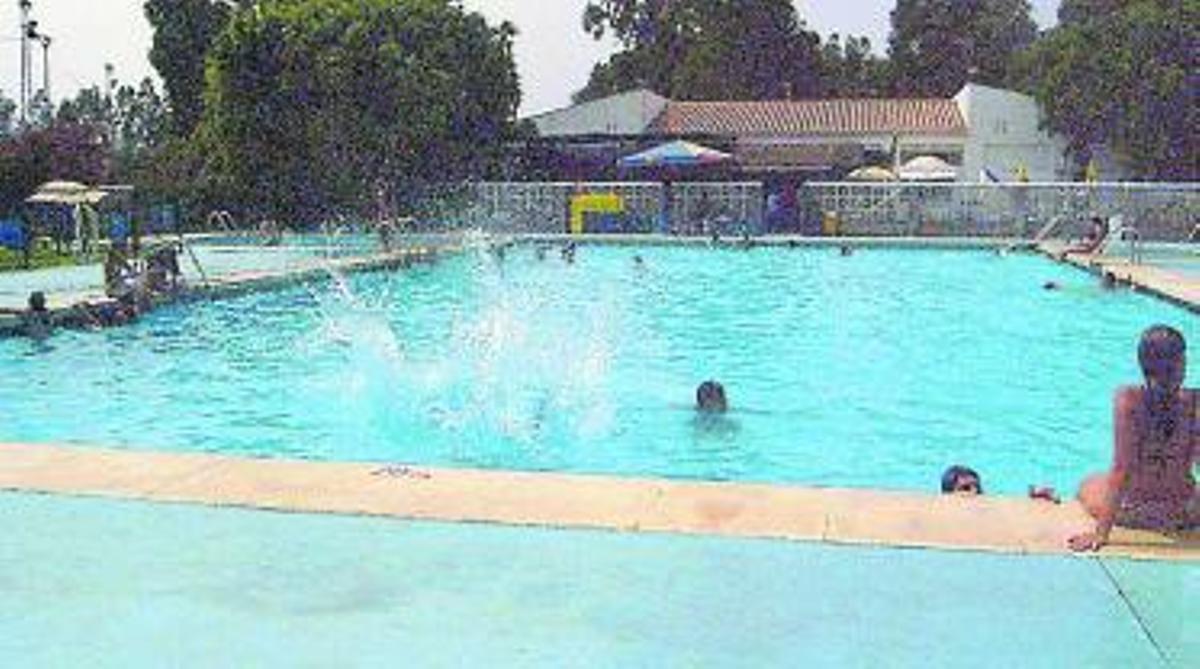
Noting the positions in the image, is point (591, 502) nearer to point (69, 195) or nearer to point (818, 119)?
point (69, 195)

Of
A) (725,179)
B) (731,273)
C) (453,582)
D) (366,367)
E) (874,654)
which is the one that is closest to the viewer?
(874,654)

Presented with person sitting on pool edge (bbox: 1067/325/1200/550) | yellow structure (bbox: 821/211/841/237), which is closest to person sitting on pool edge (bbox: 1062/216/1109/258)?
yellow structure (bbox: 821/211/841/237)

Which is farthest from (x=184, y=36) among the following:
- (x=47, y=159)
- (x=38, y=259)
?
(x=38, y=259)

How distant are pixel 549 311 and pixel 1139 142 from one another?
2882cm

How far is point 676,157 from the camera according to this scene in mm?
38906

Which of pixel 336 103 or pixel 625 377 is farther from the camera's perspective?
pixel 336 103

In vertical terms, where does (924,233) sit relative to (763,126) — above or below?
below

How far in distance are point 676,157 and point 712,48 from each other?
29598 mm

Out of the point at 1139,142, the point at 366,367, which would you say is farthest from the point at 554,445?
the point at 1139,142

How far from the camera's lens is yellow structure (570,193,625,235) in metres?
38.5

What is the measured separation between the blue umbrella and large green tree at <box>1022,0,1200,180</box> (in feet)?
41.5

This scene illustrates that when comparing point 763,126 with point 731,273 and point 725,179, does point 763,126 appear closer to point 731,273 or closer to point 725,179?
point 725,179

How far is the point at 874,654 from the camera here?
4648 mm

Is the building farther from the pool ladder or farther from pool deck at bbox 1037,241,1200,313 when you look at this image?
pool deck at bbox 1037,241,1200,313
